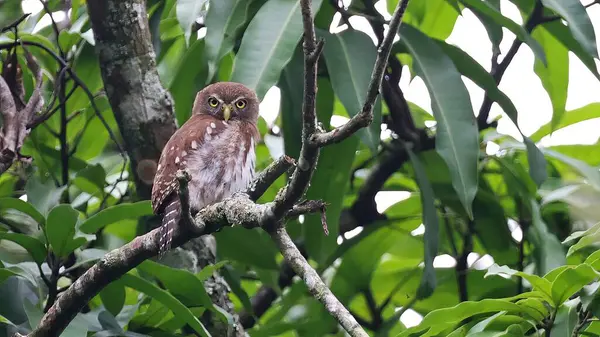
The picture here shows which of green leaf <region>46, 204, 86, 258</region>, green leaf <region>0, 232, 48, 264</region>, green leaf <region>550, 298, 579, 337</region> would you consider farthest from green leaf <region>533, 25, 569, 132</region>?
green leaf <region>0, 232, 48, 264</region>

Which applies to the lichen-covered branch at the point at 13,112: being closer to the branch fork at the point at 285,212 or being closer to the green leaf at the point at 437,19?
the branch fork at the point at 285,212

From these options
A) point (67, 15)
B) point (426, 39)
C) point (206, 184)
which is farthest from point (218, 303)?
point (67, 15)

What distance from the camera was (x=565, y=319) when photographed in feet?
7.49

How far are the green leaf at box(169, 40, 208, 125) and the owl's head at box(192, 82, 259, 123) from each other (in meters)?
0.05

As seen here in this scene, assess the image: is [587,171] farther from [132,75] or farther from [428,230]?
[132,75]

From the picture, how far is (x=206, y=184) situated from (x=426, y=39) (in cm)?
101

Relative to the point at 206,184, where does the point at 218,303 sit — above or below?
below

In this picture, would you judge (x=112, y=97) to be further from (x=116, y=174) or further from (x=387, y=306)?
(x=387, y=306)

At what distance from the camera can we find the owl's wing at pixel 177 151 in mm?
3123

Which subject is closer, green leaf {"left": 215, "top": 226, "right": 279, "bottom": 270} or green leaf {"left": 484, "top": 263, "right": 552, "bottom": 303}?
green leaf {"left": 484, "top": 263, "right": 552, "bottom": 303}

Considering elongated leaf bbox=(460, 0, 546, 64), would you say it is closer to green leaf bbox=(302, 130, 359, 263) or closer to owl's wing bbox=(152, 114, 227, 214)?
green leaf bbox=(302, 130, 359, 263)

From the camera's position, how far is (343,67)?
3.27 meters

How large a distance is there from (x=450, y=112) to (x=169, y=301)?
118cm

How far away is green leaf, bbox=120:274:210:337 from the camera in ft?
9.27
